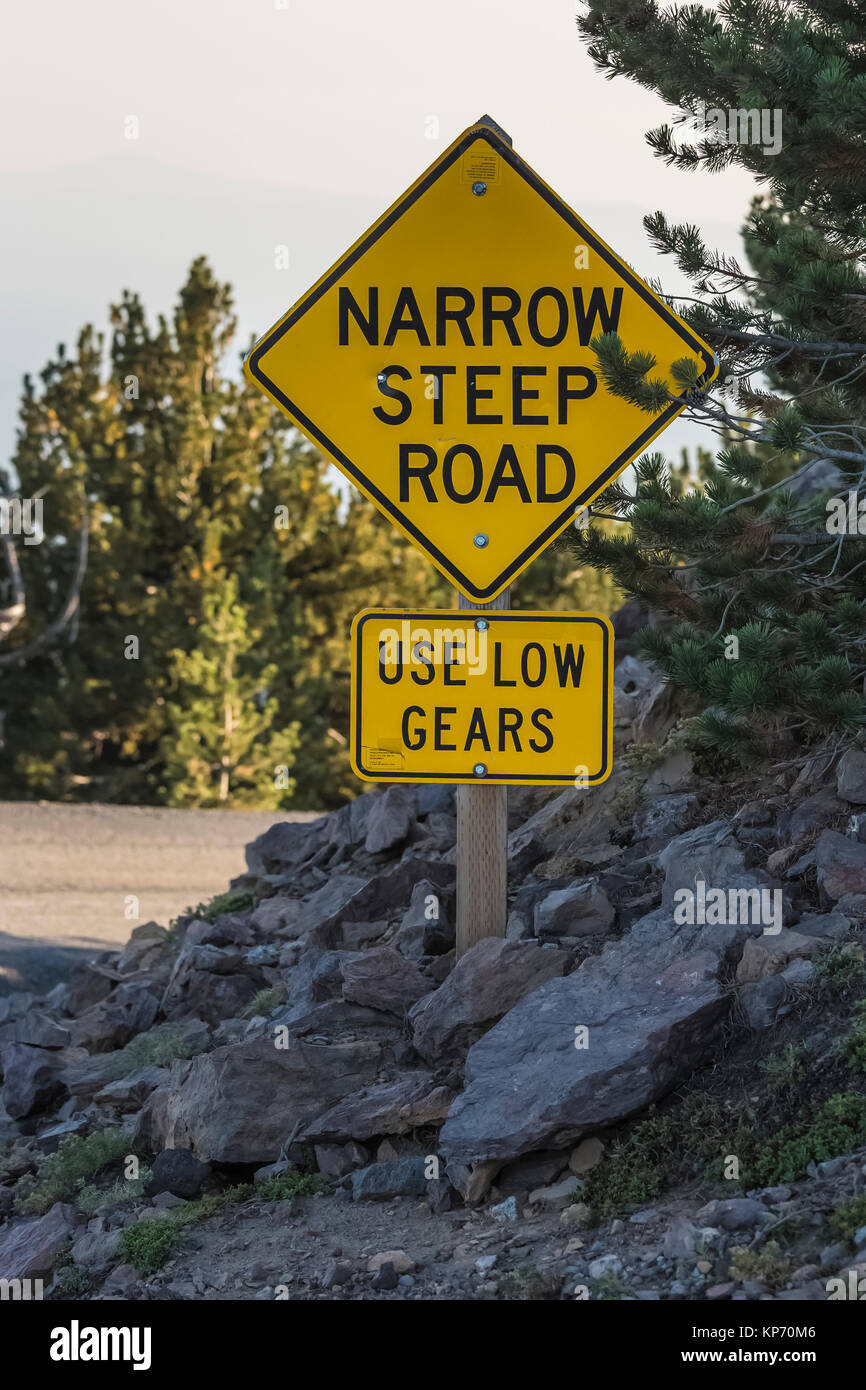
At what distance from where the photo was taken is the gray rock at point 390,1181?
484 cm

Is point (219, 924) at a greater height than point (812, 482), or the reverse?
point (812, 482)

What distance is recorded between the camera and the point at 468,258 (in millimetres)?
5289

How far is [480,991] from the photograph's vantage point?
17.4 feet

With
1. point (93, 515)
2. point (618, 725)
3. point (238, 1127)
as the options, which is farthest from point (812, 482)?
point (93, 515)

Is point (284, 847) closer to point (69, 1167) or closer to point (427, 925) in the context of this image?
point (427, 925)

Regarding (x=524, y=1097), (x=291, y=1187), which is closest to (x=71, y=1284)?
(x=291, y=1187)

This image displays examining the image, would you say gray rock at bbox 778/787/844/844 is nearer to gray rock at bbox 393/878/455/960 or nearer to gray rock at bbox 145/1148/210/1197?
gray rock at bbox 393/878/455/960

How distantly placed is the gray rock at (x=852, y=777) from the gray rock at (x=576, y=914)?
1.08 metres

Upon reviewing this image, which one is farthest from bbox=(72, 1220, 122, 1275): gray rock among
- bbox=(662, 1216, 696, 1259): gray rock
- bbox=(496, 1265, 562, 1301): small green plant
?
bbox=(662, 1216, 696, 1259): gray rock

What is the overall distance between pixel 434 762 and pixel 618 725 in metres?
3.00

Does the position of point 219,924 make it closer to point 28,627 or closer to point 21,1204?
point 21,1204

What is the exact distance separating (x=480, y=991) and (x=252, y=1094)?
0.92 metres

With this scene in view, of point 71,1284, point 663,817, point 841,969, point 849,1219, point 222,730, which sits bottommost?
point 71,1284

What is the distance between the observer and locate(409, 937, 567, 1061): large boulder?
5285 millimetres
